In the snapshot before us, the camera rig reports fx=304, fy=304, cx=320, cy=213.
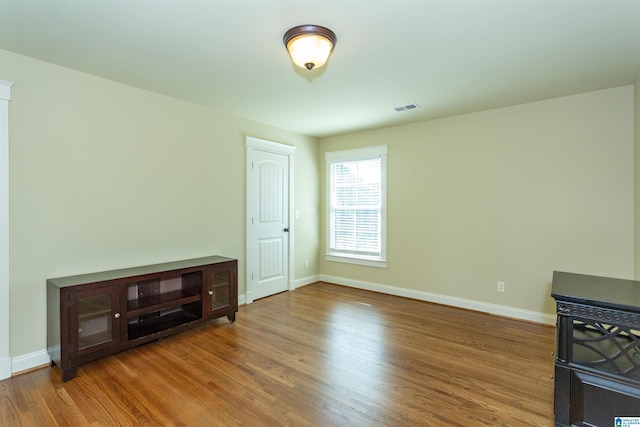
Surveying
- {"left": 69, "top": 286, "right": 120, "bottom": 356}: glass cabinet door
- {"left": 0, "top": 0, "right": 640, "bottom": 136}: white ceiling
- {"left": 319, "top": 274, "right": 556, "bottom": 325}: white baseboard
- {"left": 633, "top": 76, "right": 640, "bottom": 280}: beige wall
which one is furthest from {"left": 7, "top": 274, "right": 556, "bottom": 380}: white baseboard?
{"left": 0, "top": 0, "right": 640, "bottom": 136}: white ceiling

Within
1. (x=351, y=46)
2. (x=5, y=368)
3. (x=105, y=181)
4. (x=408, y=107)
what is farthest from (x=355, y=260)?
(x=5, y=368)

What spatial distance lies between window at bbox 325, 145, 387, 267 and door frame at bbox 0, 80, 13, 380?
3.92 meters

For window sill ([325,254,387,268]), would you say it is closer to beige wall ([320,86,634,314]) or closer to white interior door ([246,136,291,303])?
beige wall ([320,86,634,314])

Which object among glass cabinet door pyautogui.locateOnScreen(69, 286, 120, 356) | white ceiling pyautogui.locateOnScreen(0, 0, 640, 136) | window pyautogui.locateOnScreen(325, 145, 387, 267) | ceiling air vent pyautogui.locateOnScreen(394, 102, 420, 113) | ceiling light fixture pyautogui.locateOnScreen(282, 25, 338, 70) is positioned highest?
ceiling air vent pyautogui.locateOnScreen(394, 102, 420, 113)

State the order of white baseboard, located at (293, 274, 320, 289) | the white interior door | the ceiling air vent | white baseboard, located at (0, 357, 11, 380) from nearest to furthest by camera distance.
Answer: white baseboard, located at (0, 357, 11, 380), the ceiling air vent, the white interior door, white baseboard, located at (293, 274, 320, 289)

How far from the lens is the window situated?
475 cm

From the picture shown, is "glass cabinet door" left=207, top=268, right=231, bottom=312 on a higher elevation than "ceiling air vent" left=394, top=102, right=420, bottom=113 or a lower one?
lower

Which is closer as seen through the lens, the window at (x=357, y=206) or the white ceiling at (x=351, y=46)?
the white ceiling at (x=351, y=46)

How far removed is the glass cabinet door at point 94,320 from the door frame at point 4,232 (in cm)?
53

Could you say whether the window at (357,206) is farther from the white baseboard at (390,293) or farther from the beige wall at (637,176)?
the beige wall at (637,176)

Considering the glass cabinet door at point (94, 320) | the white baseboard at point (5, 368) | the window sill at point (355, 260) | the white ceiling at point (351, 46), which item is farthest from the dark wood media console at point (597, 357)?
the white baseboard at point (5, 368)

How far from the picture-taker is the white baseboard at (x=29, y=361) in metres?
2.43

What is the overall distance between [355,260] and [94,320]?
11.5ft

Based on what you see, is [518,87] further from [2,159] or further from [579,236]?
[2,159]
